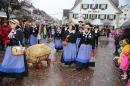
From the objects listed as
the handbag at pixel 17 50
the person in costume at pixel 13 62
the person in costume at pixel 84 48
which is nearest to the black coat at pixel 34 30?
the person in costume at pixel 84 48

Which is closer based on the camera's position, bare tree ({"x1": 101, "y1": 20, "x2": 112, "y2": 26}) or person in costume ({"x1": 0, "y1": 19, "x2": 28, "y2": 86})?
person in costume ({"x1": 0, "y1": 19, "x2": 28, "y2": 86})

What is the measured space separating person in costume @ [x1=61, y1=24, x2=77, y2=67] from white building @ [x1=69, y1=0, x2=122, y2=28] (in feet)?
Result: 123

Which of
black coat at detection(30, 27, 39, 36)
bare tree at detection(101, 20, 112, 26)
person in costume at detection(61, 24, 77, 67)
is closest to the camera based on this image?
person in costume at detection(61, 24, 77, 67)

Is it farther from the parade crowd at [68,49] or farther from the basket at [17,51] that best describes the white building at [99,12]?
the basket at [17,51]

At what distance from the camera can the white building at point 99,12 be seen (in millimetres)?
45094

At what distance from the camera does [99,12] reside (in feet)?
150

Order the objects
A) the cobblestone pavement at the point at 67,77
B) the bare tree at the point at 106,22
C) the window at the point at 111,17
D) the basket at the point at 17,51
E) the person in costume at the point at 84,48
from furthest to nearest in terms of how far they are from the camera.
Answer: the window at the point at 111,17 < the bare tree at the point at 106,22 < the person in costume at the point at 84,48 < the cobblestone pavement at the point at 67,77 < the basket at the point at 17,51

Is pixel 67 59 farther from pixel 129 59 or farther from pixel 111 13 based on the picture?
pixel 111 13

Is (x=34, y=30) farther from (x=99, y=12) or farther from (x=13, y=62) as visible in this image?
(x=99, y=12)

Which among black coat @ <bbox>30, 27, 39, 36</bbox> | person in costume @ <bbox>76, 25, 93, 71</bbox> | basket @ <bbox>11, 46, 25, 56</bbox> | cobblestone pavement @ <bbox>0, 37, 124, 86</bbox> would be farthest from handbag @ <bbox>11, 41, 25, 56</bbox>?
black coat @ <bbox>30, 27, 39, 36</bbox>

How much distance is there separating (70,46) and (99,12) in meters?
39.7

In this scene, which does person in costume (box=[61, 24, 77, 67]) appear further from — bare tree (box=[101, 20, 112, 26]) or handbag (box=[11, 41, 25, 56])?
bare tree (box=[101, 20, 112, 26])

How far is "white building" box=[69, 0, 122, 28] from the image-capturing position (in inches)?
1775

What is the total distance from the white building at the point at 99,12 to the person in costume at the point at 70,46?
123 feet
